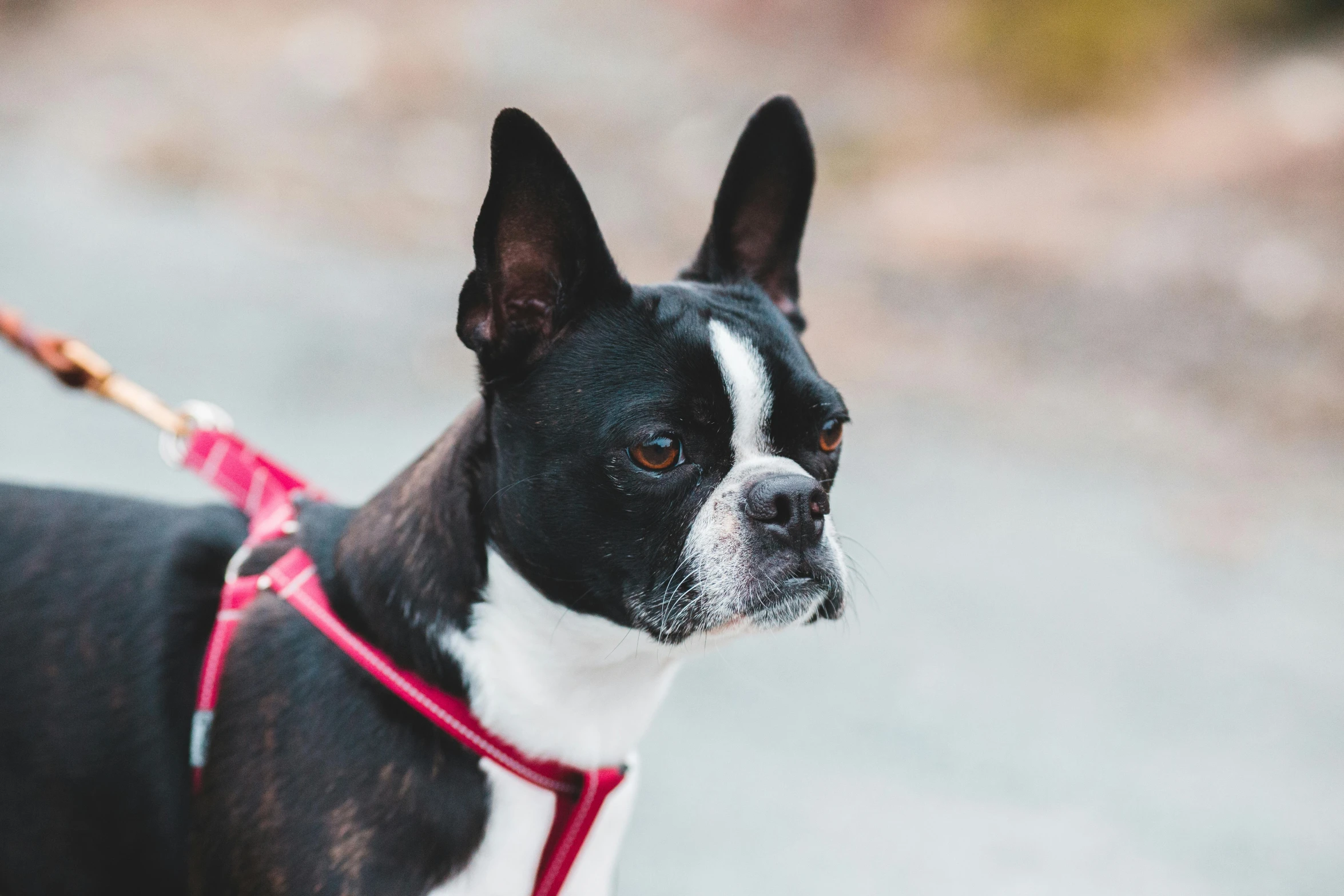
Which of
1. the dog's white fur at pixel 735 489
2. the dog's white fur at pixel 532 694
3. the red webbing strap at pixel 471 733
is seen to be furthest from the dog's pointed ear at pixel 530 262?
the red webbing strap at pixel 471 733

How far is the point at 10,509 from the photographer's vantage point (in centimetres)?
271

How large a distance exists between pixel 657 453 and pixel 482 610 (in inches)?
17.1

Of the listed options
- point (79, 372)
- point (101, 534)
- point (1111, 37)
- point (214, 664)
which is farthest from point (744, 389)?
point (1111, 37)

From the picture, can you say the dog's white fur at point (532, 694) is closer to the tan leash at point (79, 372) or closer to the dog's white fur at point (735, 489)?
the dog's white fur at point (735, 489)

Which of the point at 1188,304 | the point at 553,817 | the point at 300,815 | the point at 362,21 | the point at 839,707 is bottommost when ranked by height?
the point at 300,815

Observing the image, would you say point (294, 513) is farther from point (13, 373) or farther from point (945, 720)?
point (13, 373)

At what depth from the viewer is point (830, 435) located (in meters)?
2.67

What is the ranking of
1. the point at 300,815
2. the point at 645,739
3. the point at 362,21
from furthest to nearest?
1. the point at 362,21
2. the point at 645,739
3. the point at 300,815

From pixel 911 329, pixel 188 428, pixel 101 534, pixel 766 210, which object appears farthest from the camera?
pixel 911 329

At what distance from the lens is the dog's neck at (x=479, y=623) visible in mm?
2441

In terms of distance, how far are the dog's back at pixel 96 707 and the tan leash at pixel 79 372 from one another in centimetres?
66

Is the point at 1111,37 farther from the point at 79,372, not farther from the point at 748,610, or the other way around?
the point at 748,610

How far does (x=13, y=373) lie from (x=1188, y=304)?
6.68 metres

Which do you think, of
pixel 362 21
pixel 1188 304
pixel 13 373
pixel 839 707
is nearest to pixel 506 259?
pixel 839 707
